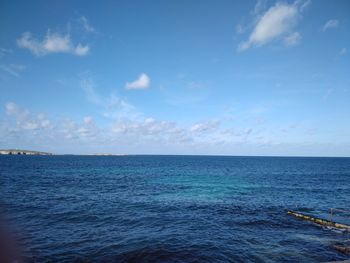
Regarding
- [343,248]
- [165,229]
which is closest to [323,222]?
[343,248]

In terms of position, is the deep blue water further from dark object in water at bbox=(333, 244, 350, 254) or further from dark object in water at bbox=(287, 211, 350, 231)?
dark object in water at bbox=(287, 211, 350, 231)

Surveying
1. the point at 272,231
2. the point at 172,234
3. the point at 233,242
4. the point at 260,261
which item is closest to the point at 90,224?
the point at 172,234

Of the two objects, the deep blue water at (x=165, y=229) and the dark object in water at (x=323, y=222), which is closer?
the deep blue water at (x=165, y=229)

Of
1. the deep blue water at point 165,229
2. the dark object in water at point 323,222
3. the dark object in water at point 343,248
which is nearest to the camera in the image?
the deep blue water at point 165,229

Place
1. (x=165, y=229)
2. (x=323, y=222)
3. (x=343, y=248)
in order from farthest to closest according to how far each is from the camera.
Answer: (x=323, y=222) → (x=165, y=229) → (x=343, y=248)

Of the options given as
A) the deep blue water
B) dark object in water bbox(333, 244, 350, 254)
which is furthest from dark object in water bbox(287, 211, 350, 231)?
dark object in water bbox(333, 244, 350, 254)

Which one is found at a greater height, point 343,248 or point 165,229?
point 343,248

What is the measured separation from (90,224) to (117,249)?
23.0 ft

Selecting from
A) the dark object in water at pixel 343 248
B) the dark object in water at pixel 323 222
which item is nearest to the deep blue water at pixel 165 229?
the dark object in water at pixel 343 248

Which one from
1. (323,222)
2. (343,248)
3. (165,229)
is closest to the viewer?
(343,248)

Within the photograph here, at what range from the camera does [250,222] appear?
82.3 ft

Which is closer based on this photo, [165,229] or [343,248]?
[343,248]

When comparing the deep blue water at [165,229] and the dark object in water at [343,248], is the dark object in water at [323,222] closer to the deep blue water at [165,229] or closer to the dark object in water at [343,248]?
the deep blue water at [165,229]

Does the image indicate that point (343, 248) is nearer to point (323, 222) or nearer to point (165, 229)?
point (323, 222)
